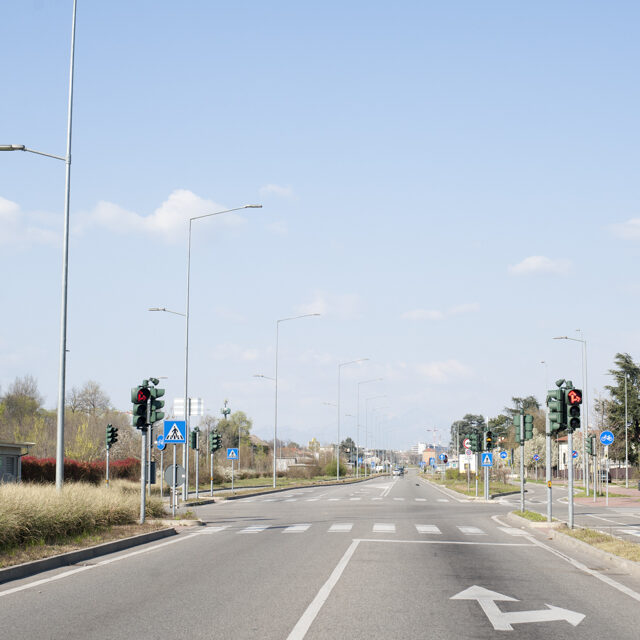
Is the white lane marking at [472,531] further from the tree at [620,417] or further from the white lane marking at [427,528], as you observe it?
the tree at [620,417]

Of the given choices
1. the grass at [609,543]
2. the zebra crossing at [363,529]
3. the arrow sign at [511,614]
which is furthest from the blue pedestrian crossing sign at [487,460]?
the arrow sign at [511,614]

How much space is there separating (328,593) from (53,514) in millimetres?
7668

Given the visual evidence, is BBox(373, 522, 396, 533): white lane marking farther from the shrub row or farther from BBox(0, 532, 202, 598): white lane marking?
the shrub row

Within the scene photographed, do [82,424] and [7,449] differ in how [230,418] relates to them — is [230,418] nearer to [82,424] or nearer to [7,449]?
[82,424]

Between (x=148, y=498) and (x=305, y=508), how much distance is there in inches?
428

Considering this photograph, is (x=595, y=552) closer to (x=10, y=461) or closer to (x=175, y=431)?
(x=175, y=431)

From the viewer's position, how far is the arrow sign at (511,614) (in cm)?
978

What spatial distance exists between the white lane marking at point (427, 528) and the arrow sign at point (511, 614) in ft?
40.6

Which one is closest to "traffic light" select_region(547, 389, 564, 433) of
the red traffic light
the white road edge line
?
the red traffic light

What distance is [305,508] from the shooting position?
36125mm

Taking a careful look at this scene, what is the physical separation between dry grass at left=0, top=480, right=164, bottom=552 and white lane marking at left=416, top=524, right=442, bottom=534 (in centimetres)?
769

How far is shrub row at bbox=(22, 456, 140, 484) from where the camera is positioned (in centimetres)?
5028

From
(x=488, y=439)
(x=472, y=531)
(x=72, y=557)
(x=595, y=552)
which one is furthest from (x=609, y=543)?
(x=488, y=439)

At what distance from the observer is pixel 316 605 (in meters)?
10.7
